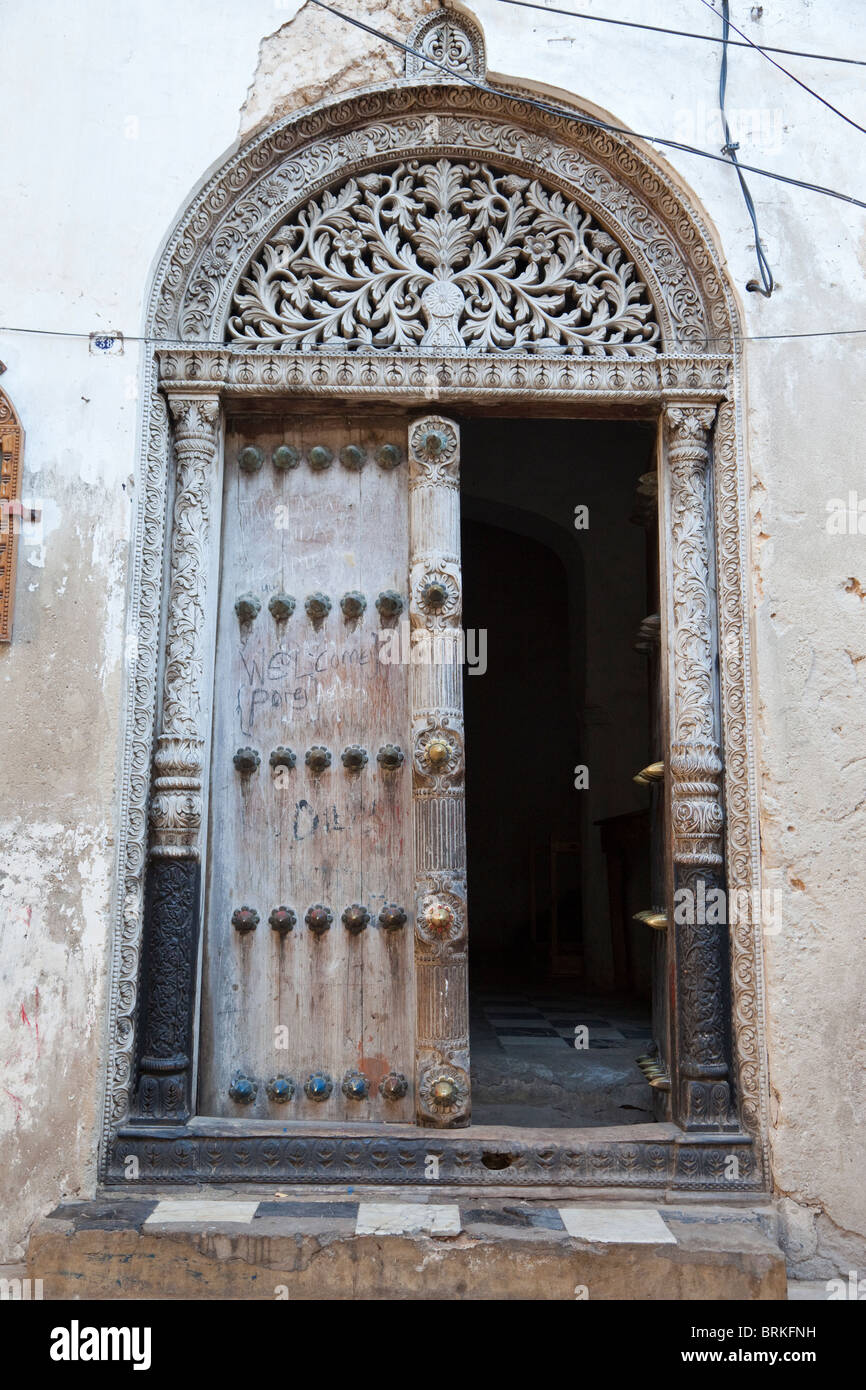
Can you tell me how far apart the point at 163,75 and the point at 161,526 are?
151 cm

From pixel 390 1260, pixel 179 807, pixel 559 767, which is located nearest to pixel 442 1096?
pixel 390 1260

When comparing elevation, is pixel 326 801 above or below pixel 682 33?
below

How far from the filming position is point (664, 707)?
3725mm

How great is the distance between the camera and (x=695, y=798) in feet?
11.6

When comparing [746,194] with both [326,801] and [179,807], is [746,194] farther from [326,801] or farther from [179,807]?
[179,807]

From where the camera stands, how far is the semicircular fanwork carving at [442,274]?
3744 millimetres

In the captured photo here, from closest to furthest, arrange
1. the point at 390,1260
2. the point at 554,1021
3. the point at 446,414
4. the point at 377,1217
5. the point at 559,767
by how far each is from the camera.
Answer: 1. the point at 390,1260
2. the point at 377,1217
3. the point at 446,414
4. the point at 554,1021
5. the point at 559,767

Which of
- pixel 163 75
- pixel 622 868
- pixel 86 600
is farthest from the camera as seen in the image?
pixel 622 868

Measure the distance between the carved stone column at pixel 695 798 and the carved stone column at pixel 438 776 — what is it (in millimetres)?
678

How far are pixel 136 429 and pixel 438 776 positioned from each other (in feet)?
4.80

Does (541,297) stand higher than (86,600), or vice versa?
(541,297)

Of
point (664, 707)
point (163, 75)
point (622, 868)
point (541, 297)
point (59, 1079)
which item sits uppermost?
point (163, 75)
